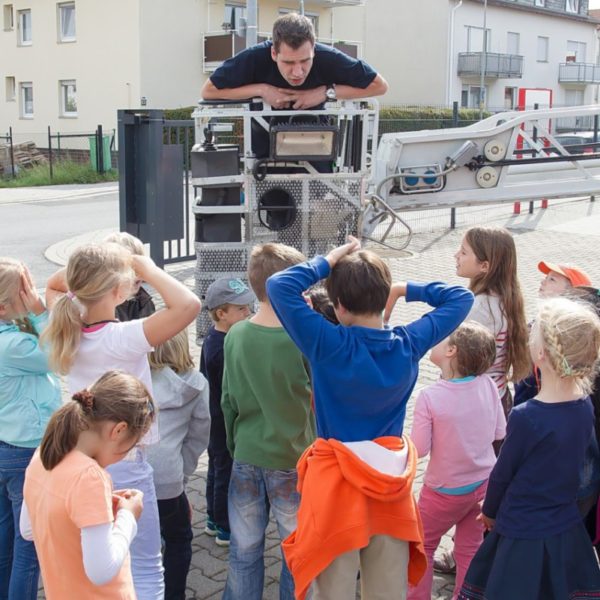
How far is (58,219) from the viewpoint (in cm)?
1786

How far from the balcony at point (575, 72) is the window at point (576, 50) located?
133cm

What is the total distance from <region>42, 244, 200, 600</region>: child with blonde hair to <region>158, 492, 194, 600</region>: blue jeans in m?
0.40

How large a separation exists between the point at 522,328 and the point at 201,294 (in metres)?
3.87

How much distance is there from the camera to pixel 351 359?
9.12 ft

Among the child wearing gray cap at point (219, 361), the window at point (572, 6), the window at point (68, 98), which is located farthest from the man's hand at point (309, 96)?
the window at point (572, 6)

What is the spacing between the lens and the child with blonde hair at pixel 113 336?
3.10 metres

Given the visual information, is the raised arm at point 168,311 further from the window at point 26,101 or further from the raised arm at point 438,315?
the window at point 26,101

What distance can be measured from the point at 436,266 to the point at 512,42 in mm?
43487

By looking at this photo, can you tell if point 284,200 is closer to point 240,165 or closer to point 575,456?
point 240,165

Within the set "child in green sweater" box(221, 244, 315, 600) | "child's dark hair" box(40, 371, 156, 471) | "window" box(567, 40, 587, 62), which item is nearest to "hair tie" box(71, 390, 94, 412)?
"child's dark hair" box(40, 371, 156, 471)

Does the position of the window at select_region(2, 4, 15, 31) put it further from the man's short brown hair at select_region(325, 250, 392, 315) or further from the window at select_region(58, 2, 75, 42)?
the man's short brown hair at select_region(325, 250, 392, 315)

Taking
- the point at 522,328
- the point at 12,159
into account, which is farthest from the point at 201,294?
the point at 12,159

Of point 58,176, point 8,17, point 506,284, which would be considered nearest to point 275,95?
point 506,284

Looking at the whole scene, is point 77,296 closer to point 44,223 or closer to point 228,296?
point 228,296
